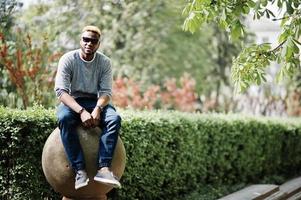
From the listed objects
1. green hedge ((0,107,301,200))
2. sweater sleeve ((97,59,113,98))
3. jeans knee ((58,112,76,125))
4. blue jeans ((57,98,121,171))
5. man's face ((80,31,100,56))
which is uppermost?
man's face ((80,31,100,56))

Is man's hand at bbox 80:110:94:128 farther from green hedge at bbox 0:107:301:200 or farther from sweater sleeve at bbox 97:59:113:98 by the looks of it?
green hedge at bbox 0:107:301:200

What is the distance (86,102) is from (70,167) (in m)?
0.80

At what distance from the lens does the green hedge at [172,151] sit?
6746 mm

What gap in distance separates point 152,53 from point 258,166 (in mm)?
9083

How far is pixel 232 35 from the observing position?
21.9 feet

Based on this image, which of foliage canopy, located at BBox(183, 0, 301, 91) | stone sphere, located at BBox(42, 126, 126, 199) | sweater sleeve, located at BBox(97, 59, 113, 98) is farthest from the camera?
foliage canopy, located at BBox(183, 0, 301, 91)

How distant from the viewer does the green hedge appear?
6.75 meters

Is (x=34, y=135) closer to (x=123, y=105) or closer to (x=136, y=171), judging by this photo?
(x=136, y=171)

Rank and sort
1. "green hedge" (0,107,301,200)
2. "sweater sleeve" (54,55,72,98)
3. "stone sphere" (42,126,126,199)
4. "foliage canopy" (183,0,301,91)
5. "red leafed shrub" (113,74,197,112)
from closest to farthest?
"stone sphere" (42,126,126,199)
"sweater sleeve" (54,55,72,98)
"foliage canopy" (183,0,301,91)
"green hedge" (0,107,301,200)
"red leafed shrub" (113,74,197,112)

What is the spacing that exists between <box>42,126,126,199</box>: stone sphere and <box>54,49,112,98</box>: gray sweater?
0.45m

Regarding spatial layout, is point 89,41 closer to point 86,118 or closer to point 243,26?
point 86,118

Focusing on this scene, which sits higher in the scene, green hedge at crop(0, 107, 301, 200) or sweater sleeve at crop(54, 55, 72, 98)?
sweater sleeve at crop(54, 55, 72, 98)

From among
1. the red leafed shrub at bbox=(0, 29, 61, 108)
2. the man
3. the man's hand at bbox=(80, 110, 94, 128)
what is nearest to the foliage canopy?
the man

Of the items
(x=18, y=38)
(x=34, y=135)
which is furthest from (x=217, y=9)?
(x=18, y=38)
